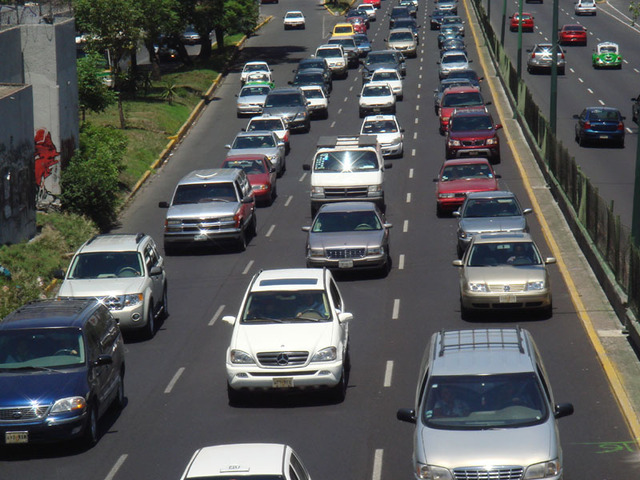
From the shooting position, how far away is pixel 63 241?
30312 mm

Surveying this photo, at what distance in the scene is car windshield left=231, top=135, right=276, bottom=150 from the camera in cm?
4097

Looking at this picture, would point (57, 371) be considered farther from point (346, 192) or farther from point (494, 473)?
point (346, 192)

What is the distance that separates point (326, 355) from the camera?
17.3 meters

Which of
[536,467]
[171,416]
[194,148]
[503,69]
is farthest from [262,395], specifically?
[503,69]

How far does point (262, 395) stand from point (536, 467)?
22.2 ft

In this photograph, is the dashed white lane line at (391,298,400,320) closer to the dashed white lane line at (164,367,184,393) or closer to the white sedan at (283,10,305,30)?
the dashed white lane line at (164,367,184,393)

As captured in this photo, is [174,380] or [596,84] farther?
[596,84]

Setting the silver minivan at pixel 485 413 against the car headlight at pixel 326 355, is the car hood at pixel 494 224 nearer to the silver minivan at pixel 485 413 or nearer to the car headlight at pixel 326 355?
the car headlight at pixel 326 355

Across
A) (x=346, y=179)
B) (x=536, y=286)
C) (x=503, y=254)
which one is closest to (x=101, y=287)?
(x=503, y=254)

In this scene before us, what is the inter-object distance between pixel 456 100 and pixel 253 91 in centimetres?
1123

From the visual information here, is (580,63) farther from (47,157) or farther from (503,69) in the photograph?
(47,157)

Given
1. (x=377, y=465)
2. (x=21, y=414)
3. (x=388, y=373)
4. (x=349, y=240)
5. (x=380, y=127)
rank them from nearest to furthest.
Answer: (x=377, y=465)
(x=21, y=414)
(x=388, y=373)
(x=349, y=240)
(x=380, y=127)

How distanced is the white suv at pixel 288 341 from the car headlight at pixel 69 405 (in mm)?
2685

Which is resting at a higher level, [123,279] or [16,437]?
[16,437]
